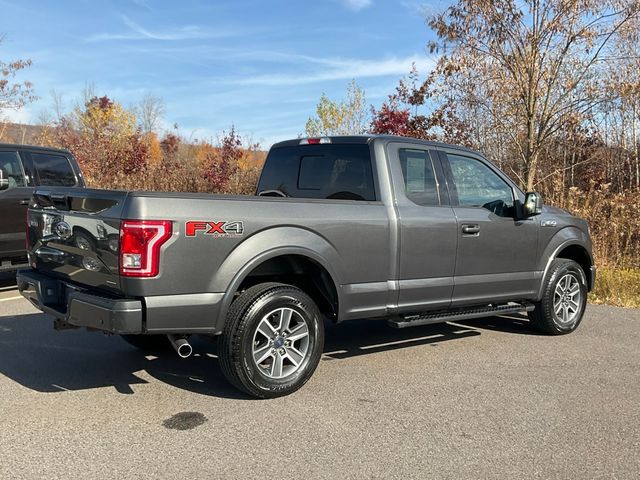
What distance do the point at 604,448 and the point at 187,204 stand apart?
3.01 m

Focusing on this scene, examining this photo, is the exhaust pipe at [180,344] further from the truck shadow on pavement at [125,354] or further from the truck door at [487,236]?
the truck door at [487,236]


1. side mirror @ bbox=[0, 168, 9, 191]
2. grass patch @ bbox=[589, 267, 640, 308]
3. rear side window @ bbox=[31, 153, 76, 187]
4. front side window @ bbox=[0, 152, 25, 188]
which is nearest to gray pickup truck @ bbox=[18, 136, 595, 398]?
grass patch @ bbox=[589, 267, 640, 308]

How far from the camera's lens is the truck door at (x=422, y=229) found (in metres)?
5.17

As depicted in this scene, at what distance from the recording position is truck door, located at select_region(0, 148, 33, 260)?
8406 mm

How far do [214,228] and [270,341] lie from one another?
984 mm

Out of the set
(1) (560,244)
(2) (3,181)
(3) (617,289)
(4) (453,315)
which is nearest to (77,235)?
Result: (4) (453,315)

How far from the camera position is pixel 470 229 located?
18.4 feet

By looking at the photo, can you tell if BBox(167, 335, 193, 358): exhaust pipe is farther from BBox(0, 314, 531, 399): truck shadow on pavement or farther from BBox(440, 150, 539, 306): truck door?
BBox(440, 150, 539, 306): truck door

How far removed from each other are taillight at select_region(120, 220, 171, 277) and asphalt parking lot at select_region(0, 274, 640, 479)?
102 centimetres

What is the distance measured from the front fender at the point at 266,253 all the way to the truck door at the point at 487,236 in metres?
1.51

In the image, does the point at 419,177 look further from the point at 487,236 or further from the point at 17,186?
the point at 17,186

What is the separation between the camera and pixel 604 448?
3637 millimetres

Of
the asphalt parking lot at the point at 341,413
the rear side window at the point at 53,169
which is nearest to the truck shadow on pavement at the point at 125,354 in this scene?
the asphalt parking lot at the point at 341,413

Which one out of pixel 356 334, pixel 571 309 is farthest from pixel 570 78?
pixel 356 334
